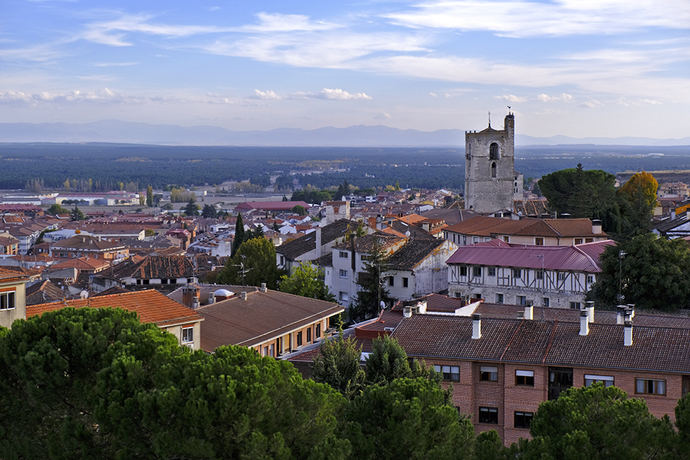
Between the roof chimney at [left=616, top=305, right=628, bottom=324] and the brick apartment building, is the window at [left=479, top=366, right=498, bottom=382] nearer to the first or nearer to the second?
the brick apartment building

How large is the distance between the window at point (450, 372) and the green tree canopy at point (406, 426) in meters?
7.69

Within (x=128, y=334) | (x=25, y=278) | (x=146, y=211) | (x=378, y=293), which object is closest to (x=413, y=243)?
(x=378, y=293)

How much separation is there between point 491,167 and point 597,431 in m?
56.5

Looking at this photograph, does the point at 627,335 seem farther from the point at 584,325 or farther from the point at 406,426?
the point at 406,426

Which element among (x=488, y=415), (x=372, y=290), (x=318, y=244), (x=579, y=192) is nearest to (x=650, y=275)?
(x=488, y=415)

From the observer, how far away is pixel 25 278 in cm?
2212

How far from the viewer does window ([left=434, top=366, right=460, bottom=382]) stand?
2472 centimetres

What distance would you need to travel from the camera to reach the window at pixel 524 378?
24141mm

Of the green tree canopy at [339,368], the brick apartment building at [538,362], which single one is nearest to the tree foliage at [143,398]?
the green tree canopy at [339,368]

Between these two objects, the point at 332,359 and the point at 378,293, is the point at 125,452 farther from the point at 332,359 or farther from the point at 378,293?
the point at 378,293

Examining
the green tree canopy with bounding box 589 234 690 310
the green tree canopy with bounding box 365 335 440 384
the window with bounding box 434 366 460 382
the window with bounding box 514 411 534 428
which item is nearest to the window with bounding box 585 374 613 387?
the window with bounding box 514 411 534 428

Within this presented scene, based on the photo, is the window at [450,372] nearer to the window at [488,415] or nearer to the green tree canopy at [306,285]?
the window at [488,415]

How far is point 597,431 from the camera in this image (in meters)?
15.0

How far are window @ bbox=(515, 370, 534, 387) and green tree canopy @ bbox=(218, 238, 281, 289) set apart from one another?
26.3m
